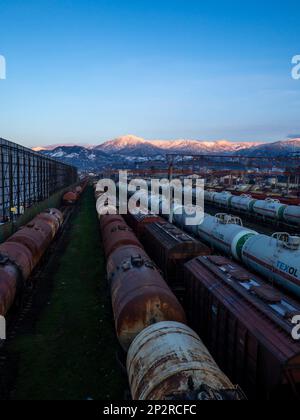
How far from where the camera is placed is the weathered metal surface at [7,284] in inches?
534

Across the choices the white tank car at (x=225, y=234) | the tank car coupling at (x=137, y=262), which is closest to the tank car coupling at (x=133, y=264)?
the tank car coupling at (x=137, y=262)

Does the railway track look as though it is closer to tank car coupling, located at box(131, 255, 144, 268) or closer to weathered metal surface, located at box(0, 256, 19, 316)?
weathered metal surface, located at box(0, 256, 19, 316)

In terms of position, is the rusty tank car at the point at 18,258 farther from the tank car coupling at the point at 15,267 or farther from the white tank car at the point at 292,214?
the white tank car at the point at 292,214

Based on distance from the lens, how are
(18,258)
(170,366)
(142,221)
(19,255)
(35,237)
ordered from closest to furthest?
(170,366), (18,258), (19,255), (35,237), (142,221)

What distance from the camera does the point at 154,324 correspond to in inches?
407

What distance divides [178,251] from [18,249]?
884 cm

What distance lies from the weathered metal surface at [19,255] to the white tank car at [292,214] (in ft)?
95.9

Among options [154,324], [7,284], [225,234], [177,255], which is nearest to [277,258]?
[177,255]

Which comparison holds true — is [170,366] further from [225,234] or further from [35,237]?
[225,234]

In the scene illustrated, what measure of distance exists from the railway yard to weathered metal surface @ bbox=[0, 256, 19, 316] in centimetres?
7

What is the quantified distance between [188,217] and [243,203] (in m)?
19.6

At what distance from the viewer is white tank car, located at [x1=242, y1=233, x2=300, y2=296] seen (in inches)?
639

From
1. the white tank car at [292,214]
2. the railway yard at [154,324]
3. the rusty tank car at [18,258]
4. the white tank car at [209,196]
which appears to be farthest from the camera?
the white tank car at [209,196]
